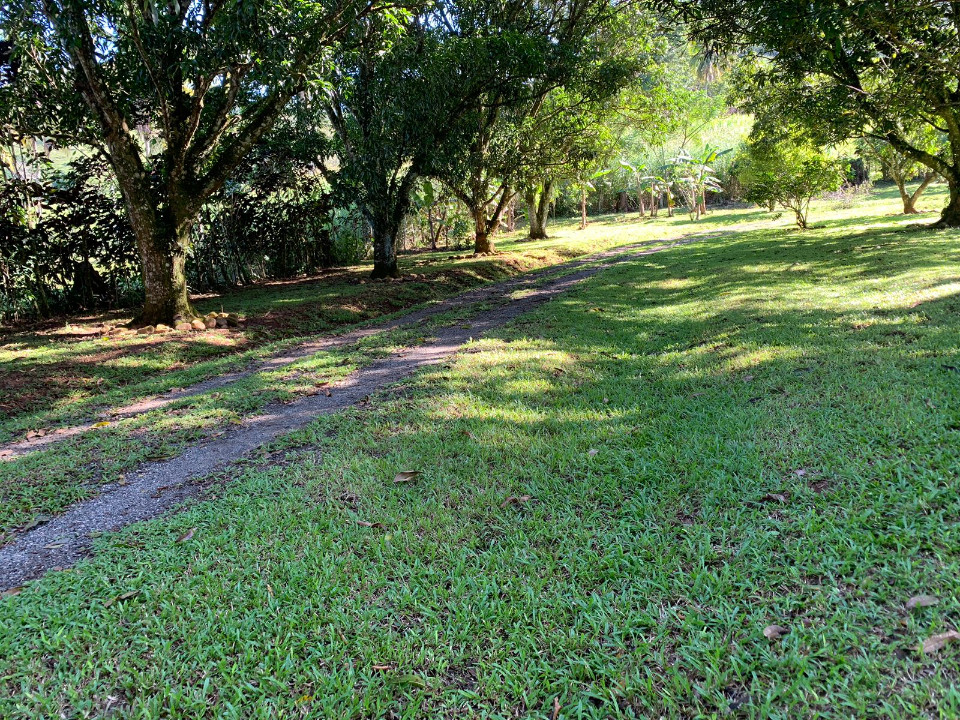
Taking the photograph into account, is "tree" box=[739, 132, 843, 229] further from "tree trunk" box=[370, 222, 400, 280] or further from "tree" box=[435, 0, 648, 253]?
"tree trunk" box=[370, 222, 400, 280]

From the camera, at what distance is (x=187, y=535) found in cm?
316

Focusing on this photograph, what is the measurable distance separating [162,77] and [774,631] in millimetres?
11338

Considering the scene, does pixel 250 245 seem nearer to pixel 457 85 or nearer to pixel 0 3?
pixel 457 85

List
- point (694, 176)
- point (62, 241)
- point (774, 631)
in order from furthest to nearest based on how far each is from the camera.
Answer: point (694, 176) → point (62, 241) → point (774, 631)

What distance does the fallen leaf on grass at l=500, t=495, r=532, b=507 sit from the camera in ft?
10.7

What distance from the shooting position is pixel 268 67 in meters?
7.84

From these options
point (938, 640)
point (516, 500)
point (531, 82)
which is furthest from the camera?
point (531, 82)

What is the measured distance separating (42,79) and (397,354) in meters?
9.02

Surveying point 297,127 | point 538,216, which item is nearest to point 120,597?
point 297,127

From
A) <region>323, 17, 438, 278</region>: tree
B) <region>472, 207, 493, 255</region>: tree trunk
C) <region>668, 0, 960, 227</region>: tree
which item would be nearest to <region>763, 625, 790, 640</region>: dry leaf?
<region>668, 0, 960, 227</region>: tree

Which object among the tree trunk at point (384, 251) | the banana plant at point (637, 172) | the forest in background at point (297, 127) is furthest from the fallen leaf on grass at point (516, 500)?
the banana plant at point (637, 172)

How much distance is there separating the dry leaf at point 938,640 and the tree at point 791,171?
68.4ft

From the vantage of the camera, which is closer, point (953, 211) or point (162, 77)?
point (162, 77)

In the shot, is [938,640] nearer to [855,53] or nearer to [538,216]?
[855,53]
